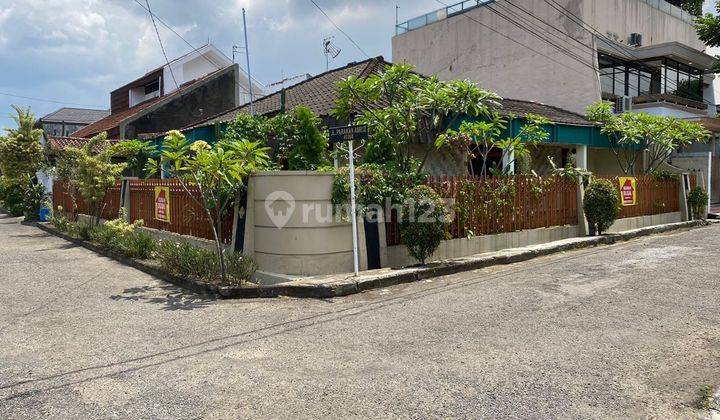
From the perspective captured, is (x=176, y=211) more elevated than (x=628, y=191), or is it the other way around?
(x=628, y=191)

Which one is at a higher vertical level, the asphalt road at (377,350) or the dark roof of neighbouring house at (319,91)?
the dark roof of neighbouring house at (319,91)

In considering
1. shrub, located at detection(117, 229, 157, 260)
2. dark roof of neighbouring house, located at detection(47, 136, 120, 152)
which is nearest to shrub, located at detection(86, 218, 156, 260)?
shrub, located at detection(117, 229, 157, 260)

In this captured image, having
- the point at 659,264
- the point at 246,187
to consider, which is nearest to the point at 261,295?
the point at 246,187

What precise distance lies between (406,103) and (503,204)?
11.8ft

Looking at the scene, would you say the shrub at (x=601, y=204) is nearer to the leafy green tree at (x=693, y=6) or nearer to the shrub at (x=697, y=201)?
the shrub at (x=697, y=201)

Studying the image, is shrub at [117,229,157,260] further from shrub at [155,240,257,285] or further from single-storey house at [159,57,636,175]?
single-storey house at [159,57,636,175]

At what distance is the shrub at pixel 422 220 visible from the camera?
930 cm

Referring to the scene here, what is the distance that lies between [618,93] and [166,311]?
25386 millimetres

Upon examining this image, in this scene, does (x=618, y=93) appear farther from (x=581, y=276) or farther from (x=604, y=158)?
(x=581, y=276)

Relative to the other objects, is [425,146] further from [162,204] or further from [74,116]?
[74,116]

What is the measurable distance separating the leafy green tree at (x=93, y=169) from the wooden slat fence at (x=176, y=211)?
2.41 feet

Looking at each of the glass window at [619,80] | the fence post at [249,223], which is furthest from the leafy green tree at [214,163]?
the glass window at [619,80]

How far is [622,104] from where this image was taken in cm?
2602

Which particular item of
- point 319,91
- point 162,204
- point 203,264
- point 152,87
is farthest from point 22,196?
point 203,264
